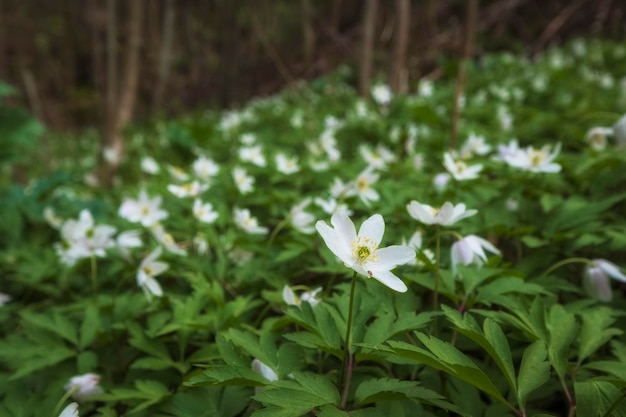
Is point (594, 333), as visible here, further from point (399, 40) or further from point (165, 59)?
point (165, 59)

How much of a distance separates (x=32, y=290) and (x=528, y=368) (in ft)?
7.00

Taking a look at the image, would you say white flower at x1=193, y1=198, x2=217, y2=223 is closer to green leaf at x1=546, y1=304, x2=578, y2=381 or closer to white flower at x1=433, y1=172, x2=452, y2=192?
white flower at x1=433, y1=172, x2=452, y2=192

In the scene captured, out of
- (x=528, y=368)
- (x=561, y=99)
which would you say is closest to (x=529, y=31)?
(x=561, y=99)

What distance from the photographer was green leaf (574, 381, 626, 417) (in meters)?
1.00

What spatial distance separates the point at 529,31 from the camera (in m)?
9.71

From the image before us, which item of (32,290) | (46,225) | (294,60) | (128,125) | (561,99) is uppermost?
(294,60)

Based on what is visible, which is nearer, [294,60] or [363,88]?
[363,88]

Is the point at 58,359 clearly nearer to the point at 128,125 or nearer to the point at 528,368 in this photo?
the point at 528,368

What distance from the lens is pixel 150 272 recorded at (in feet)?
5.62

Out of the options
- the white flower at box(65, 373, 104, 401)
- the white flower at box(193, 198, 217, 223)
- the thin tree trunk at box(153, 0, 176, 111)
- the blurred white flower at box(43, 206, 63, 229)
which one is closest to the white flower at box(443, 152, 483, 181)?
the white flower at box(193, 198, 217, 223)

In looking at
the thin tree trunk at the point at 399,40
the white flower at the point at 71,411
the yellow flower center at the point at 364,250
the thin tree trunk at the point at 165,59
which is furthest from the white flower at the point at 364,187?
the thin tree trunk at the point at 165,59

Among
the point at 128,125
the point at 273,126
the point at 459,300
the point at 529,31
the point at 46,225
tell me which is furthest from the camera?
the point at 529,31

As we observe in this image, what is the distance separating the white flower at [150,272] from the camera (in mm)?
1651

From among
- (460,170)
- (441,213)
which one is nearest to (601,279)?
(441,213)
